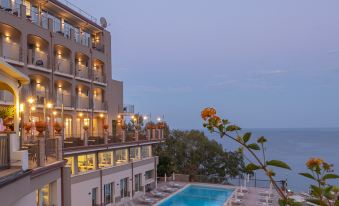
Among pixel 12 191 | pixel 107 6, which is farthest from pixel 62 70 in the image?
pixel 107 6

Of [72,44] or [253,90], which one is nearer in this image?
[72,44]

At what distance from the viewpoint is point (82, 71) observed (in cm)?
2995

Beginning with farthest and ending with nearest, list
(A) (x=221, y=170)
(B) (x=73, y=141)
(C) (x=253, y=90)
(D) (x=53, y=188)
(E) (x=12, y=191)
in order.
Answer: (C) (x=253, y=90) < (A) (x=221, y=170) < (B) (x=73, y=141) < (D) (x=53, y=188) < (E) (x=12, y=191)

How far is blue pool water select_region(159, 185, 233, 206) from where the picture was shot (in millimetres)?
28234

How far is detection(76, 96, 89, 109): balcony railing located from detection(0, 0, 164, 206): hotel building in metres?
0.09

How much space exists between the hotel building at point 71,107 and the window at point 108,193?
0.24ft

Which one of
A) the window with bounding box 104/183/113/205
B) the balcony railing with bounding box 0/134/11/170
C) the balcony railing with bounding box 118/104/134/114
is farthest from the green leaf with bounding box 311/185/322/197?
the balcony railing with bounding box 118/104/134/114

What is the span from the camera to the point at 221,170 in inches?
1801

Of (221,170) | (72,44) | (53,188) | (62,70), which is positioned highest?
(72,44)

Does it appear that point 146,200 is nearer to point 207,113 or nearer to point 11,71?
point 11,71

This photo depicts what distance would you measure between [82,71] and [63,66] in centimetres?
279

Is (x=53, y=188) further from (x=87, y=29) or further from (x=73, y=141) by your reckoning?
(x=87, y=29)

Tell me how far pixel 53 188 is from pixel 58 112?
13450 millimetres

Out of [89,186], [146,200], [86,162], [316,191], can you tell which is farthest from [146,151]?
[316,191]
